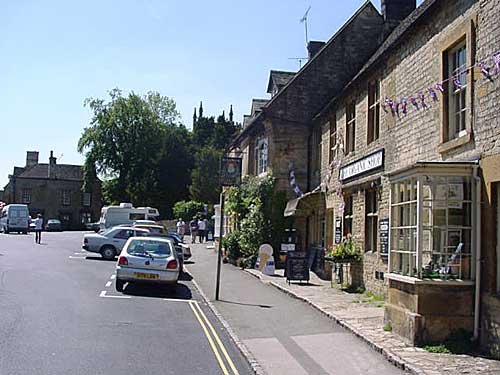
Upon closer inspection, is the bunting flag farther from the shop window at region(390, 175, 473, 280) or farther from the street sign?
the street sign

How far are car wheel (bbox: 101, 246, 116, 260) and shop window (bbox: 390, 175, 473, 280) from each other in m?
20.0

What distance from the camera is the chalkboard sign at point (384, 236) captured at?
1545 centimetres

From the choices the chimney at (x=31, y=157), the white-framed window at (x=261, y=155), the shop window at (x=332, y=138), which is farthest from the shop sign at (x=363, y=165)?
the chimney at (x=31, y=157)

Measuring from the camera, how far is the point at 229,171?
698 inches

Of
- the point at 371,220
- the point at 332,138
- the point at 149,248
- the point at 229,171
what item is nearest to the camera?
the point at 229,171

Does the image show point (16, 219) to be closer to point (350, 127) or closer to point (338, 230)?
point (338, 230)

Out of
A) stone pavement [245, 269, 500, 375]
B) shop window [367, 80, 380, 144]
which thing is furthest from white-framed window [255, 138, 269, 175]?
shop window [367, 80, 380, 144]

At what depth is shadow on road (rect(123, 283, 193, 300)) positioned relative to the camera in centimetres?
1803

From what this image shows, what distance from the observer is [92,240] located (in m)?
29.8

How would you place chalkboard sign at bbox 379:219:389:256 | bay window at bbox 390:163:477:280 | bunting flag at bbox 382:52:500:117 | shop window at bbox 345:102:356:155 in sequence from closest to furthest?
1. bunting flag at bbox 382:52:500:117
2. bay window at bbox 390:163:477:280
3. chalkboard sign at bbox 379:219:389:256
4. shop window at bbox 345:102:356:155

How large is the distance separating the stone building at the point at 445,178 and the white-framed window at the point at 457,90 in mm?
18

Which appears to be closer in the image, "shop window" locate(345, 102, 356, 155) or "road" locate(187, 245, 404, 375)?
"road" locate(187, 245, 404, 375)

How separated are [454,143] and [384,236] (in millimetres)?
4536

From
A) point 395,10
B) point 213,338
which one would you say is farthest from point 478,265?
point 395,10
